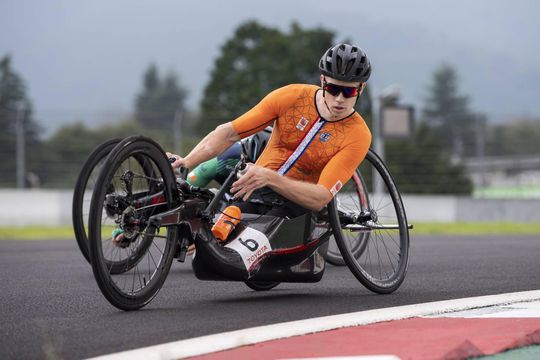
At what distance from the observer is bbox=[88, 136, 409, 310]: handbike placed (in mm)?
5836

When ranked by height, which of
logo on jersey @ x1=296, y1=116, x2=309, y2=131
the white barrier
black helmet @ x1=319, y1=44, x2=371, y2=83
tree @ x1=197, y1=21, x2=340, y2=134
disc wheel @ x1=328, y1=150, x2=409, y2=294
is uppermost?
black helmet @ x1=319, y1=44, x2=371, y2=83

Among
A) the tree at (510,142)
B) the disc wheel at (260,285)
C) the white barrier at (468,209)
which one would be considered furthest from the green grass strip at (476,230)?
the disc wheel at (260,285)

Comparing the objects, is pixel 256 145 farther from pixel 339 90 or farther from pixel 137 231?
pixel 137 231

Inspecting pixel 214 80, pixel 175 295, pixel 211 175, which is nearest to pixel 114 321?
pixel 175 295

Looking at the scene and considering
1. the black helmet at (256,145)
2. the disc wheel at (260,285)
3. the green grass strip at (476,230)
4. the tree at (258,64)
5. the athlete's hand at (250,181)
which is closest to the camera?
the athlete's hand at (250,181)

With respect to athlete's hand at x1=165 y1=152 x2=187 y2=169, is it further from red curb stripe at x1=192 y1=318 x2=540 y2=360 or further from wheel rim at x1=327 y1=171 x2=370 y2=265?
wheel rim at x1=327 y1=171 x2=370 y2=265

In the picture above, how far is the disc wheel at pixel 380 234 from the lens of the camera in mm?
6961

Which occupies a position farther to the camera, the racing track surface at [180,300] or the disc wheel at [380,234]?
the disc wheel at [380,234]

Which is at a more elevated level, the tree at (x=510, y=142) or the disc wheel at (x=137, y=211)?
the disc wheel at (x=137, y=211)

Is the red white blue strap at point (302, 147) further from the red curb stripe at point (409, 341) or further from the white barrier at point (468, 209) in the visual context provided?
the white barrier at point (468, 209)

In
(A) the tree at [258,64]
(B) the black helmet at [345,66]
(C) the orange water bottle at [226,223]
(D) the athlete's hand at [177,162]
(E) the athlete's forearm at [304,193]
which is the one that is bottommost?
(A) the tree at [258,64]

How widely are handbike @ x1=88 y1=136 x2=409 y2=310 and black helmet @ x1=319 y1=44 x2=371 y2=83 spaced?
843mm

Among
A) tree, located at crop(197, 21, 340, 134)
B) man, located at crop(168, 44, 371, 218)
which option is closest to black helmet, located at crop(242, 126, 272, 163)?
man, located at crop(168, 44, 371, 218)

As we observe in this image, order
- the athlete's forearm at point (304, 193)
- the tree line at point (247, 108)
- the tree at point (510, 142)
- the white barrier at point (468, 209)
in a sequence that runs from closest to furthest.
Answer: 1. the athlete's forearm at point (304, 193)
2. the tree line at point (247, 108)
3. the white barrier at point (468, 209)
4. the tree at point (510, 142)
